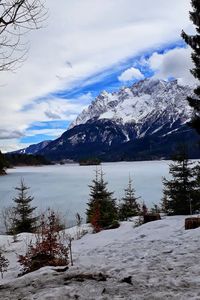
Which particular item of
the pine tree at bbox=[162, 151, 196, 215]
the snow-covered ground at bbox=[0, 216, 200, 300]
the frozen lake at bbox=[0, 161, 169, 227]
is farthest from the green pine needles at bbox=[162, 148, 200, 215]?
the snow-covered ground at bbox=[0, 216, 200, 300]

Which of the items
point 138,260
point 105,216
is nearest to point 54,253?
point 138,260

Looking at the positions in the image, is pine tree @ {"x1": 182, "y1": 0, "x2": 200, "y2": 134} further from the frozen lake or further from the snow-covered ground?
the frozen lake

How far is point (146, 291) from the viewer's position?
529cm

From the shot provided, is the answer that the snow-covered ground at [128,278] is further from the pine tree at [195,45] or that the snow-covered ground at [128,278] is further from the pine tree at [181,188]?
the pine tree at [181,188]

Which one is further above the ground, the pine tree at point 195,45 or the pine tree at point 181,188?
the pine tree at point 195,45

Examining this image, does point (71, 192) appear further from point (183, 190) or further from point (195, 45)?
point (195, 45)

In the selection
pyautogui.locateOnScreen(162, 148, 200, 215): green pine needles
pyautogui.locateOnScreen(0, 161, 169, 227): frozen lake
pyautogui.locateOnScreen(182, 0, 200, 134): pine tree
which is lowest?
pyautogui.locateOnScreen(0, 161, 169, 227): frozen lake

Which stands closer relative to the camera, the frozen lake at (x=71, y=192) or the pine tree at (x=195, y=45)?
the pine tree at (x=195, y=45)

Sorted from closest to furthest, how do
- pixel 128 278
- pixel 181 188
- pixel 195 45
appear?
1. pixel 128 278
2. pixel 195 45
3. pixel 181 188

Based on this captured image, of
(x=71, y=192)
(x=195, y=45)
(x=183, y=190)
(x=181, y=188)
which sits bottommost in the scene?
(x=71, y=192)

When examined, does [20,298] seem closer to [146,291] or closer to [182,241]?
[146,291]

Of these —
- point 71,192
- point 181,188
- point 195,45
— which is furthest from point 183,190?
point 71,192

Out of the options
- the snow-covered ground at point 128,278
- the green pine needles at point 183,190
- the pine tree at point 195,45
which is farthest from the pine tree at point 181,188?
the snow-covered ground at point 128,278

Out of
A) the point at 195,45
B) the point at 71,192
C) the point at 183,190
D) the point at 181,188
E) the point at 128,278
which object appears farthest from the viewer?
the point at 71,192
